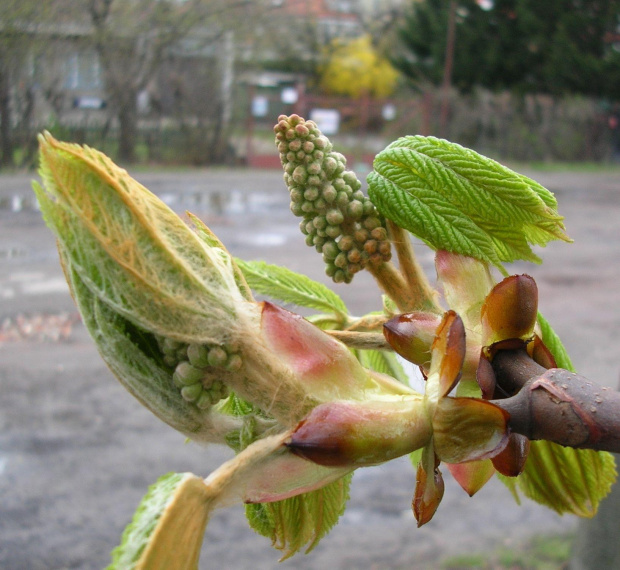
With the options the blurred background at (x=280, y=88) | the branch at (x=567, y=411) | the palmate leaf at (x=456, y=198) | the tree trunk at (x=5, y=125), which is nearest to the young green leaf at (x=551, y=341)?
the palmate leaf at (x=456, y=198)

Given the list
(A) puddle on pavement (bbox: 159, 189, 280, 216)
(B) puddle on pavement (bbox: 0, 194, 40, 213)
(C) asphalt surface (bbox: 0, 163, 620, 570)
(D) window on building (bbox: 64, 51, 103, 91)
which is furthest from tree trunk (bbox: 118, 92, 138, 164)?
(C) asphalt surface (bbox: 0, 163, 620, 570)

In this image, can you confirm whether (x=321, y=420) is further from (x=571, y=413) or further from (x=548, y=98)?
(x=548, y=98)

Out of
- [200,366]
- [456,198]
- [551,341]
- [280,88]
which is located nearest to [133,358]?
[200,366]

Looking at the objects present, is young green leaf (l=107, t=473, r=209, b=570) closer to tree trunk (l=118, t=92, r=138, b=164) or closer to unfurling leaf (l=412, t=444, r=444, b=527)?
unfurling leaf (l=412, t=444, r=444, b=527)

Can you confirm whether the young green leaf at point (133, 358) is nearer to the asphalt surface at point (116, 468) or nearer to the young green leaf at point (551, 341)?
the young green leaf at point (551, 341)

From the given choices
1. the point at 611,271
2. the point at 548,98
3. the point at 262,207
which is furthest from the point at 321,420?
the point at 548,98

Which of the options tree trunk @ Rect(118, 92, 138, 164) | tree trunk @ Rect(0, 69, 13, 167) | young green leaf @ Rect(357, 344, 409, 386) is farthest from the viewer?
tree trunk @ Rect(118, 92, 138, 164)

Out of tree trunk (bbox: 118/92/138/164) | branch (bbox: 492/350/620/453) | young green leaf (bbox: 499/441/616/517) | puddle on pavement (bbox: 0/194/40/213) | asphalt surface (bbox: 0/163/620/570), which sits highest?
branch (bbox: 492/350/620/453)
